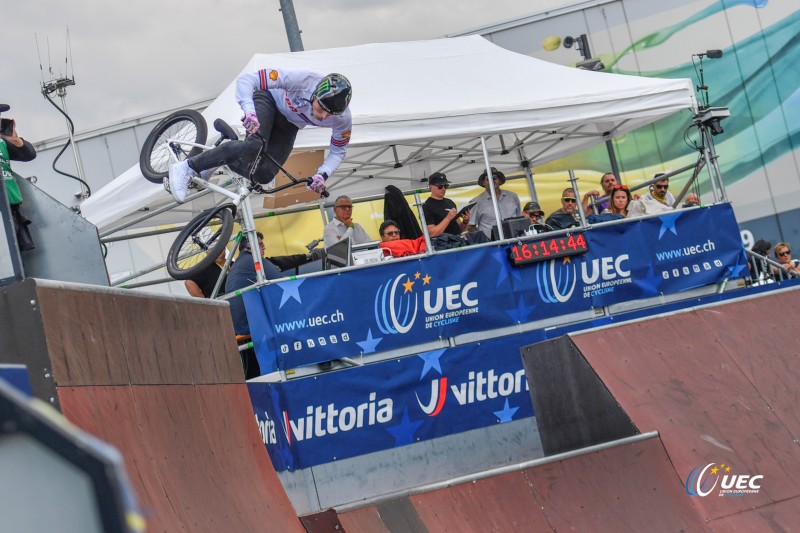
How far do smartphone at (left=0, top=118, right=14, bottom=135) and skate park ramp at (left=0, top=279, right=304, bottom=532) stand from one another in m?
2.09

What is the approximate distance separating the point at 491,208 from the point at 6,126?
7080mm

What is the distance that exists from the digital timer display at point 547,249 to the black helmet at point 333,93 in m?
2.79

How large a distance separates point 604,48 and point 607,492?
1446cm

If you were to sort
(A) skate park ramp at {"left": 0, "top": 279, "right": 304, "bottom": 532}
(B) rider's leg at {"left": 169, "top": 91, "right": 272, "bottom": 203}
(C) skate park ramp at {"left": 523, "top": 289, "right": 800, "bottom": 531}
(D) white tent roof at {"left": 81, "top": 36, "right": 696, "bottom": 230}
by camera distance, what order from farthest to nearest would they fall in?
1. (D) white tent roof at {"left": 81, "top": 36, "right": 696, "bottom": 230}
2. (B) rider's leg at {"left": 169, "top": 91, "right": 272, "bottom": 203}
3. (C) skate park ramp at {"left": 523, "top": 289, "right": 800, "bottom": 531}
4. (A) skate park ramp at {"left": 0, "top": 279, "right": 304, "bottom": 532}

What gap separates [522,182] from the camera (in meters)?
18.0

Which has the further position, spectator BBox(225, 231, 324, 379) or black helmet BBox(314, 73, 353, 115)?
spectator BBox(225, 231, 324, 379)

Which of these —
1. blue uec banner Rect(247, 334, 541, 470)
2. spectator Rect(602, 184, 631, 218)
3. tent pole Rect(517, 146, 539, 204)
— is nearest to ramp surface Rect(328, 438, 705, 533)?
blue uec banner Rect(247, 334, 541, 470)

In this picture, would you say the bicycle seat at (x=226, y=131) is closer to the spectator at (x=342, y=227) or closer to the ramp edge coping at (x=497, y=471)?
the spectator at (x=342, y=227)

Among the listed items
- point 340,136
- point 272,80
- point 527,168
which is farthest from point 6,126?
point 527,168

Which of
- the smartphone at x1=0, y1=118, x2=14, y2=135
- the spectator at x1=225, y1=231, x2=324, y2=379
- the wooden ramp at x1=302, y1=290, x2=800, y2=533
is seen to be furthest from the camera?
the spectator at x1=225, y1=231, x2=324, y2=379

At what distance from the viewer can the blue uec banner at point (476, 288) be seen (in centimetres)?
979

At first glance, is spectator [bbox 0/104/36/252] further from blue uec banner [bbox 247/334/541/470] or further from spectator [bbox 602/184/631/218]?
spectator [bbox 602/184/631/218]

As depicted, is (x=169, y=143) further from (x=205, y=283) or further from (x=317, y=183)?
(x=205, y=283)

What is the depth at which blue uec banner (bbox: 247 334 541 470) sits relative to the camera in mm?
9484
